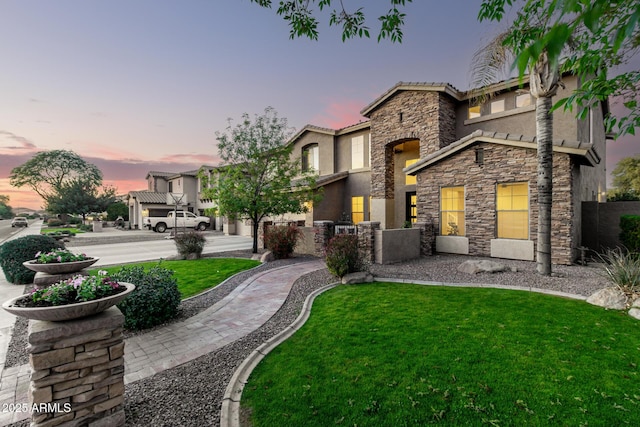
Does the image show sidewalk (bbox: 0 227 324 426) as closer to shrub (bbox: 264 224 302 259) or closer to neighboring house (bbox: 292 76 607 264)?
shrub (bbox: 264 224 302 259)

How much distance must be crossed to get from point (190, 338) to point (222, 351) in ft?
2.83

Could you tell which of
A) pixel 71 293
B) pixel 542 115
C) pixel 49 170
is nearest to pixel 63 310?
pixel 71 293

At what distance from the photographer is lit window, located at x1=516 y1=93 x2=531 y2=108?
39.5 feet

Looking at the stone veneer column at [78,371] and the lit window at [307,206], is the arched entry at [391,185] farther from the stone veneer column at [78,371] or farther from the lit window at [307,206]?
the stone veneer column at [78,371]

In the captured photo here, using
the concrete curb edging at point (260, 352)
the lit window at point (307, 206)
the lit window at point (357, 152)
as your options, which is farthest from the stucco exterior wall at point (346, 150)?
the concrete curb edging at point (260, 352)

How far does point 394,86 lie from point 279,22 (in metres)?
11.6

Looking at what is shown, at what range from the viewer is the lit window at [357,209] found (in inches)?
690

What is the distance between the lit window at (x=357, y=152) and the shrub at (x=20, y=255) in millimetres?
15104

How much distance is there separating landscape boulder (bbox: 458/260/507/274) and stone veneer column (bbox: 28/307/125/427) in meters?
8.72

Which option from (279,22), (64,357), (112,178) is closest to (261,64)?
(279,22)

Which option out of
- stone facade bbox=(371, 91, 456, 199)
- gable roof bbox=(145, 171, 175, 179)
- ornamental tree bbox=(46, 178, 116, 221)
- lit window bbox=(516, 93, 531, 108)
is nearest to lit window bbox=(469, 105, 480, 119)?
stone facade bbox=(371, 91, 456, 199)

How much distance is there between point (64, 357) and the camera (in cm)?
257

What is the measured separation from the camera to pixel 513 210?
10062 millimetres

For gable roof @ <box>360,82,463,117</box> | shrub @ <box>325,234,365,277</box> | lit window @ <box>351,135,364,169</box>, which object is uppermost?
gable roof @ <box>360,82,463,117</box>
